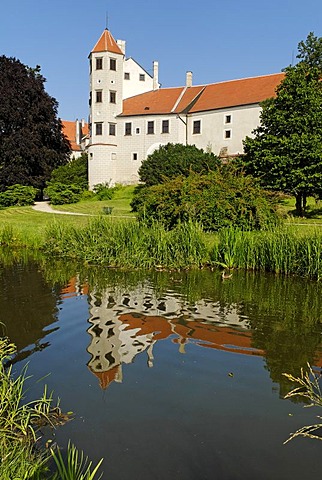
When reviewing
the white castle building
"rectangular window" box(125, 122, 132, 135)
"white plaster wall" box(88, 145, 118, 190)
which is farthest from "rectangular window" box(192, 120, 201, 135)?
"white plaster wall" box(88, 145, 118, 190)

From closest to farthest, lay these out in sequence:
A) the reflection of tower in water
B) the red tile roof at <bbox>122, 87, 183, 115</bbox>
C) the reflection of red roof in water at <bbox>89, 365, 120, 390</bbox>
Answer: the reflection of red roof in water at <bbox>89, 365, 120, 390</bbox> < the reflection of tower in water < the red tile roof at <bbox>122, 87, 183, 115</bbox>

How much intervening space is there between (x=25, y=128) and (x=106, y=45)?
41.1 feet

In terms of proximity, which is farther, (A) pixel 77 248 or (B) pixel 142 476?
(A) pixel 77 248

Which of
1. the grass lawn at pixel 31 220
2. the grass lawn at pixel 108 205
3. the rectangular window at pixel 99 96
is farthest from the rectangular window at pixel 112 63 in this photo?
the grass lawn at pixel 31 220

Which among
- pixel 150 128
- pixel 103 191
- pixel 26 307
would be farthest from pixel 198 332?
pixel 150 128

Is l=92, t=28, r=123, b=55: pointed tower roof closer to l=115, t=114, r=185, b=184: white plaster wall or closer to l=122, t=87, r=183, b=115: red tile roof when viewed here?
l=122, t=87, r=183, b=115: red tile roof

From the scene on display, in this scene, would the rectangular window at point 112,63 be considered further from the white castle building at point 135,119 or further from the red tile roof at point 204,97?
the red tile roof at point 204,97

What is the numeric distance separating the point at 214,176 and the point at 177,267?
5376mm

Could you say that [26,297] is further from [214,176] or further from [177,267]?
[214,176]

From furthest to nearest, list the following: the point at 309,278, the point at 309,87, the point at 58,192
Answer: the point at 58,192
the point at 309,87
the point at 309,278

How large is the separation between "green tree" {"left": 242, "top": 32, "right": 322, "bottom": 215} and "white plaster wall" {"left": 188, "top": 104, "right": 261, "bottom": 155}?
1763 cm

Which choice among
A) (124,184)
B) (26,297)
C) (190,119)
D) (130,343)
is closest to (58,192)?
(124,184)

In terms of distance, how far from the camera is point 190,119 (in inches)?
1790

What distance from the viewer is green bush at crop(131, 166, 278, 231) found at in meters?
15.9
